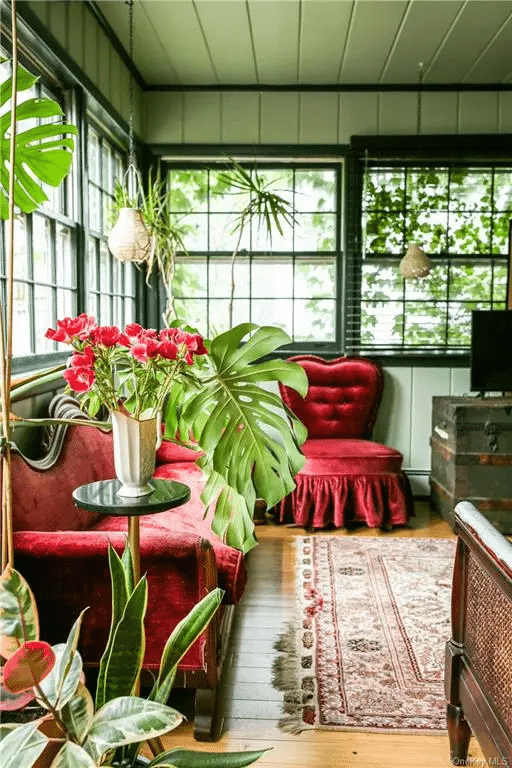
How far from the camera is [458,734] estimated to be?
193cm

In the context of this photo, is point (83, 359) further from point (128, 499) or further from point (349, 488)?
point (349, 488)

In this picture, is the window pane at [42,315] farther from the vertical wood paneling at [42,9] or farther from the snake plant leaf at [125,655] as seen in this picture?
the snake plant leaf at [125,655]

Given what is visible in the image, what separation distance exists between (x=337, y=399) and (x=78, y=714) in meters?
3.88

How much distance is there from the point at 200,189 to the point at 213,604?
416 cm

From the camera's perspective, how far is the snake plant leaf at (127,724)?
1.02 m

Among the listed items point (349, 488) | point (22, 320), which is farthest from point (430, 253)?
point (22, 320)

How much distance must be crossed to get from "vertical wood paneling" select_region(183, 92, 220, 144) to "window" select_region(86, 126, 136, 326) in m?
0.63

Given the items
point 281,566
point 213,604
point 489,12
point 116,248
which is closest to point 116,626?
point 213,604

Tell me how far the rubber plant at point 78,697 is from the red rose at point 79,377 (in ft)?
1.87

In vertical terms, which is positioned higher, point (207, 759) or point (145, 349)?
point (145, 349)

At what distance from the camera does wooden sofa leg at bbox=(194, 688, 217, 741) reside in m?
2.11

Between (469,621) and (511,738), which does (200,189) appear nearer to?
(469,621)

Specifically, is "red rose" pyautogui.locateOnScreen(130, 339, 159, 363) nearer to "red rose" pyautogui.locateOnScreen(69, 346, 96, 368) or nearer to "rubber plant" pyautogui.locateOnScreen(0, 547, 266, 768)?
"red rose" pyautogui.locateOnScreen(69, 346, 96, 368)

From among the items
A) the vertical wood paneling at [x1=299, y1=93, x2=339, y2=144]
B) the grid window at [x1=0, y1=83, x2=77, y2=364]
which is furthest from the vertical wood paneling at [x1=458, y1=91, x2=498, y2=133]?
the grid window at [x1=0, y1=83, x2=77, y2=364]
